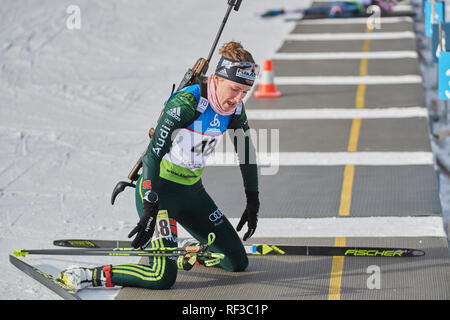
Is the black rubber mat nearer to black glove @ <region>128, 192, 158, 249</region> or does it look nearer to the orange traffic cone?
black glove @ <region>128, 192, 158, 249</region>

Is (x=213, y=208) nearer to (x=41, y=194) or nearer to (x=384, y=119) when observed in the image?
(x=41, y=194)

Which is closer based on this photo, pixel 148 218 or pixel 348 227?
pixel 148 218

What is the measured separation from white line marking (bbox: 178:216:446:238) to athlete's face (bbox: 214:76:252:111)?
76.5 inches

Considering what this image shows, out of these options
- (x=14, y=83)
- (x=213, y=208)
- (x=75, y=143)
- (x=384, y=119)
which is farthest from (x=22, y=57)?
(x=213, y=208)

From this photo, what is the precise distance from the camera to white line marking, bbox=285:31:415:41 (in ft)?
61.8

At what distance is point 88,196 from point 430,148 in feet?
14.7

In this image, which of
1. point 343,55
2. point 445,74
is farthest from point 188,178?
point 343,55

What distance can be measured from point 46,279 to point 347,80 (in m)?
9.22

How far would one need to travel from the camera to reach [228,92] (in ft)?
20.2

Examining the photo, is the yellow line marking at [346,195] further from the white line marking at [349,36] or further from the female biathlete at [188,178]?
Result: the white line marking at [349,36]

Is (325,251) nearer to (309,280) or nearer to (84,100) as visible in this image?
(309,280)

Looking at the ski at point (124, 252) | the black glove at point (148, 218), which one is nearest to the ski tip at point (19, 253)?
the ski at point (124, 252)

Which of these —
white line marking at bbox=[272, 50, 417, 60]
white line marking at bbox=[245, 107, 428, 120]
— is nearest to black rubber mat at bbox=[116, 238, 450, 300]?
white line marking at bbox=[245, 107, 428, 120]

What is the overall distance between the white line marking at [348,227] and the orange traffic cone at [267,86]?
5.57 metres
